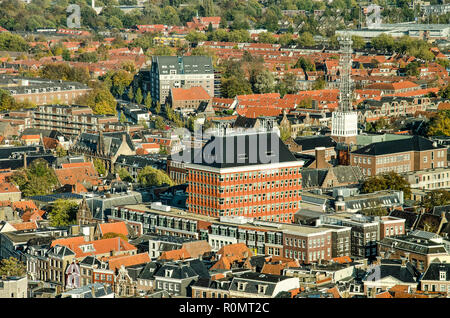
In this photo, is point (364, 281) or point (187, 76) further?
point (187, 76)

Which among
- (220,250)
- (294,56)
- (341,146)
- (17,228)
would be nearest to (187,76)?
(294,56)

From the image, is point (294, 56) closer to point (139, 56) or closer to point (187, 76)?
point (139, 56)

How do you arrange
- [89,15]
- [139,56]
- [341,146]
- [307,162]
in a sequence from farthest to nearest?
1. [89,15]
2. [139,56]
3. [341,146]
4. [307,162]

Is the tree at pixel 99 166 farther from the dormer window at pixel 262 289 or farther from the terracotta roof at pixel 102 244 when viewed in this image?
the dormer window at pixel 262 289

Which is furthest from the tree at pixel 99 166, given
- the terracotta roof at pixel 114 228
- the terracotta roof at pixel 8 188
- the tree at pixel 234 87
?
the tree at pixel 234 87

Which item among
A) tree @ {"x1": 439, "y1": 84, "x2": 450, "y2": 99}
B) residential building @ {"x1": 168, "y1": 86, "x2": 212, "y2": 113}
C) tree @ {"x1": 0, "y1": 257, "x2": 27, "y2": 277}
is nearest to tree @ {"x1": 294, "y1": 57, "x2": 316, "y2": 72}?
tree @ {"x1": 439, "y1": 84, "x2": 450, "y2": 99}

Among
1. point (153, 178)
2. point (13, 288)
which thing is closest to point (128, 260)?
point (13, 288)
